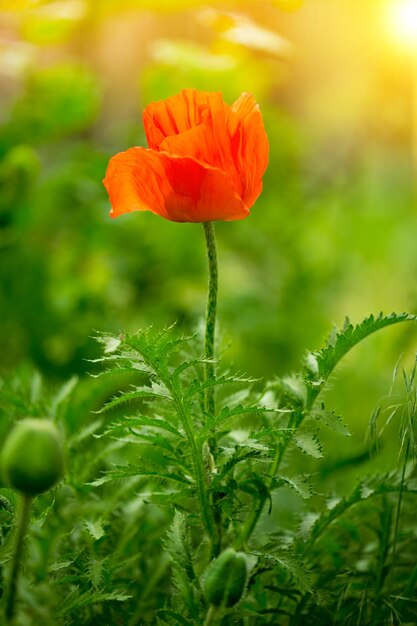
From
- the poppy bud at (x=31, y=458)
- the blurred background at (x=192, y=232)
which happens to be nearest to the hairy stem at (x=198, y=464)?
the poppy bud at (x=31, y=458)

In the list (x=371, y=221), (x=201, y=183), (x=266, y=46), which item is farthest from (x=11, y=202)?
(x=371, y=221)

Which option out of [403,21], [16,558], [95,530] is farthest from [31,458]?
[403,21]

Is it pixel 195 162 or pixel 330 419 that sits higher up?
pixel 195 162

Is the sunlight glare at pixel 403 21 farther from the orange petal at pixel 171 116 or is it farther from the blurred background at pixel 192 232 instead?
the orange petal at pixel 171 116

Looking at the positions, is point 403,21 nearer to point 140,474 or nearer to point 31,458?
point 140,474

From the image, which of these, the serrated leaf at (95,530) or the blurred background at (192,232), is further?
the blurred background at (192,232)

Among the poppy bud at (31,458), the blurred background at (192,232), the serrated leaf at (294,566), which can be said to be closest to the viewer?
the poppy bud at (31,458)
